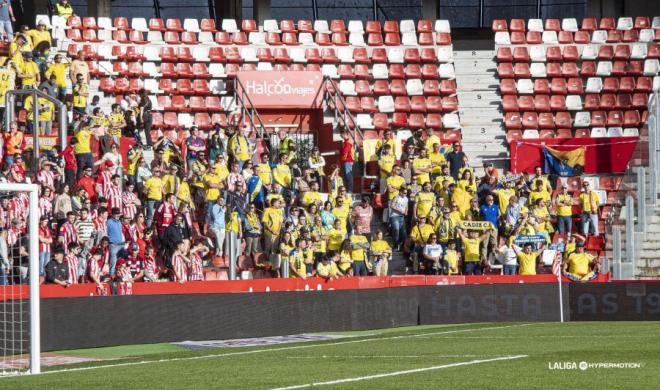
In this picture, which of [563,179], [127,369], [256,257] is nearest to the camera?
[127,369]

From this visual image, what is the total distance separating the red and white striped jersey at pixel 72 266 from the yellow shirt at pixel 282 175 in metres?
7.55

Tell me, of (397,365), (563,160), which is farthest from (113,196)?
(563,160)

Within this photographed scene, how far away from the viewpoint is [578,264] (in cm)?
2561

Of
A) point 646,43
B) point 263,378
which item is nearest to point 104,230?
point 263,378

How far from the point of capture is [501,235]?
27.0 m

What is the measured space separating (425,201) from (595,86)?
10.1m

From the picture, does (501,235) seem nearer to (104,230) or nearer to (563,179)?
(563,179)

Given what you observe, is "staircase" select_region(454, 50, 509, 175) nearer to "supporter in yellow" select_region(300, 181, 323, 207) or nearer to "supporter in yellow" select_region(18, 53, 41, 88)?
"supporter in yellow" select_region(300, 181, 323, 207)

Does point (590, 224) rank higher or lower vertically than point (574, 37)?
lower

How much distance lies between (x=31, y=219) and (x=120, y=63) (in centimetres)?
1870

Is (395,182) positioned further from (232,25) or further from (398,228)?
(232,25)

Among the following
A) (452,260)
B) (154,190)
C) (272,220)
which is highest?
(154,190)

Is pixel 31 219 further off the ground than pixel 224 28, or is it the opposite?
pixel 224 28

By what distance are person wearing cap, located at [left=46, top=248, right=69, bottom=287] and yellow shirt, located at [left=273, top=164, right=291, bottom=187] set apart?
26.5 feet
